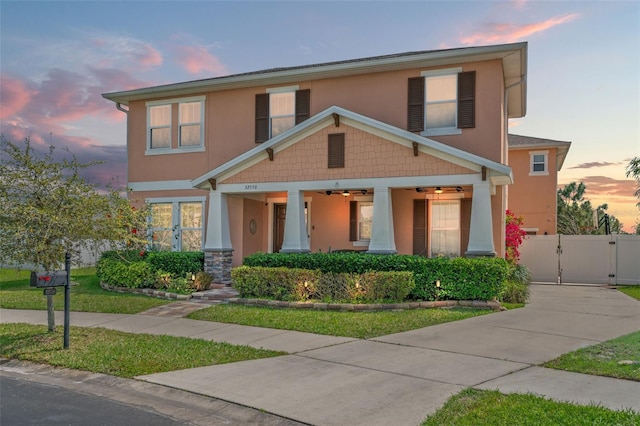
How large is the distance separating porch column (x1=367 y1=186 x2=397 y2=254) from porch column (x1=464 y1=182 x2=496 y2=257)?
2.08 meters

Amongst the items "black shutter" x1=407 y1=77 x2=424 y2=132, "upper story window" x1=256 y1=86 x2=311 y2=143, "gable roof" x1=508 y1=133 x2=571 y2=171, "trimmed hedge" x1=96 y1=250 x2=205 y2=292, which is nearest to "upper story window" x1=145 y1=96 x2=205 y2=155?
"upper story window" x1=256 y1=86 x2=311 y2=143

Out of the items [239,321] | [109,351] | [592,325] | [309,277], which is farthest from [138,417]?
[592,325]

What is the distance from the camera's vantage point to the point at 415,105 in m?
15.5

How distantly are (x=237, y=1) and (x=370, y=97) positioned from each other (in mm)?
4957

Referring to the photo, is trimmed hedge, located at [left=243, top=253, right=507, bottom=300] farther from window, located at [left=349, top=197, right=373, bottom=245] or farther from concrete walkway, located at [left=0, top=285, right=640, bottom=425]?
window, located at [left=349, top=197, right=373, bottom=245]

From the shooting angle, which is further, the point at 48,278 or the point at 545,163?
the point at 545,163

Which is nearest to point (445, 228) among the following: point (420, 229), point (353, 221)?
point (420, 229)

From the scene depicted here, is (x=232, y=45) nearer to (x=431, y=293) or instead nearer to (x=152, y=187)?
(x=152, y=187)

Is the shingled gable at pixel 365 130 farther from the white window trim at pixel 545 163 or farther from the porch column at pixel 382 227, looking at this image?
the white window trim at pixel 545 163

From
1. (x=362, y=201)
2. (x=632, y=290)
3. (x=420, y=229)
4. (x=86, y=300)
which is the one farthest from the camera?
(x=632, y=290)

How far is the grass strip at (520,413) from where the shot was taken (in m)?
4.98

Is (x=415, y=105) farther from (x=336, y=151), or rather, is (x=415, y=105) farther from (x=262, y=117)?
(x=262, y=117)

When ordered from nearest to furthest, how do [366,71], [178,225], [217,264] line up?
[217,264] → [366,71] → [178,225]

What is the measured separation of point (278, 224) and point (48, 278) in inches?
440
